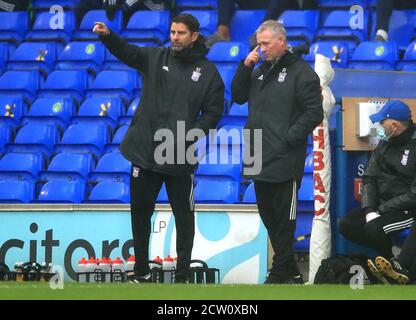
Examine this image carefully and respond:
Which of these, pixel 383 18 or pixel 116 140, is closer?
pixel 116 140

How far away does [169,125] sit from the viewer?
8.20 m

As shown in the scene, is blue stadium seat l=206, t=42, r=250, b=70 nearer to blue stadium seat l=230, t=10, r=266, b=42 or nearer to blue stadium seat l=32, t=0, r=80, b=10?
blue stadium seat l=230, t=10, r=266, b=42

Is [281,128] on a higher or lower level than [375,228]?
higher

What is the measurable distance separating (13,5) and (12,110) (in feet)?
8.52

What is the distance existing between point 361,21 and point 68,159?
388cm

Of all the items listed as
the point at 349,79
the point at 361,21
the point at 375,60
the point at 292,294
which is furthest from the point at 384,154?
the point at 361,21

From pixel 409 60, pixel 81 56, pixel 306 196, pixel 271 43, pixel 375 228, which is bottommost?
pixel 375 228

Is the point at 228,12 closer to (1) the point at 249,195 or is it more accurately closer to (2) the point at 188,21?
(1) the point at 249,195

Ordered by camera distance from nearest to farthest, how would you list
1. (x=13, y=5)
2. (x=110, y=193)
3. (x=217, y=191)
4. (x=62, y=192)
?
1. (x=217, y=191)
2. (x=110, y=193)
3. (x=62, y=192)
4. (x=13, y=5)

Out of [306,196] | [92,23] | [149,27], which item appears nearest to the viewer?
[306,196]

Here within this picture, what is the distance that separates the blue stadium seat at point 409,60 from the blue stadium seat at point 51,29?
4.54m

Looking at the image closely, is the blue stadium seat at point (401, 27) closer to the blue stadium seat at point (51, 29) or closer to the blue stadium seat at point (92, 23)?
the blue stadium seat at point (92, 23)

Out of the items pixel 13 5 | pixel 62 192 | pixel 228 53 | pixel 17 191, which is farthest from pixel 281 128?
pixel 13 5

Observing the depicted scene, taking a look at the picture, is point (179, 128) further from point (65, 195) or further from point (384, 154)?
point (65, 195)
